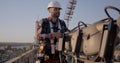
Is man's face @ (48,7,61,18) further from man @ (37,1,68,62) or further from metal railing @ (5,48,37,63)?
metal railing @ (5,48,37,63)

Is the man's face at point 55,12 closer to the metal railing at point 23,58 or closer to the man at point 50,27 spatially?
the man at point 50,27

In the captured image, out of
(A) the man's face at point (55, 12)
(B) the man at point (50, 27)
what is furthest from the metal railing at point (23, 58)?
(A) the man's face at point (55, 12)

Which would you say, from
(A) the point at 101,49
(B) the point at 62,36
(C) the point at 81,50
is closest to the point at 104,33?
(A) the point at 101,49

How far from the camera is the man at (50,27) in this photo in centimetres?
800

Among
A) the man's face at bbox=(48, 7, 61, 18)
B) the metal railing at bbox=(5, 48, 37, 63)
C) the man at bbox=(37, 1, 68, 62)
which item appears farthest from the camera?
the metal railing at bbox=(5, 48, 37, 63)

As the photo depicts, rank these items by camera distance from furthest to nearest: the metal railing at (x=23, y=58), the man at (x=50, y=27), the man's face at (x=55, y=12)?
the metal railing at (x=23, y=58) < the man's face at (x=55, y=12) < the man at (x=50, y=27)

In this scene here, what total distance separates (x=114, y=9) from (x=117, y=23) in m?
0.26

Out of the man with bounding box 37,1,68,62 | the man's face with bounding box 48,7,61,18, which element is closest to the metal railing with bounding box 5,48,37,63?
the man with bounding box 37,1,68,62

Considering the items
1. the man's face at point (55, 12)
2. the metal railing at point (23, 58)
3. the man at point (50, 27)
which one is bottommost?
the metal railing at point (23, 58)

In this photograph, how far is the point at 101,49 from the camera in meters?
4.28

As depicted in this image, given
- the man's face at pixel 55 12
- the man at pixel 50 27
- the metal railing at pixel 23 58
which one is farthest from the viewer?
the metal railing at pixel 23 58

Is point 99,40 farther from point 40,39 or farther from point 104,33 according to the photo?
point 40,39

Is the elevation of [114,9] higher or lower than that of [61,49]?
higher

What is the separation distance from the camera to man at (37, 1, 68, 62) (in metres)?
8.00
